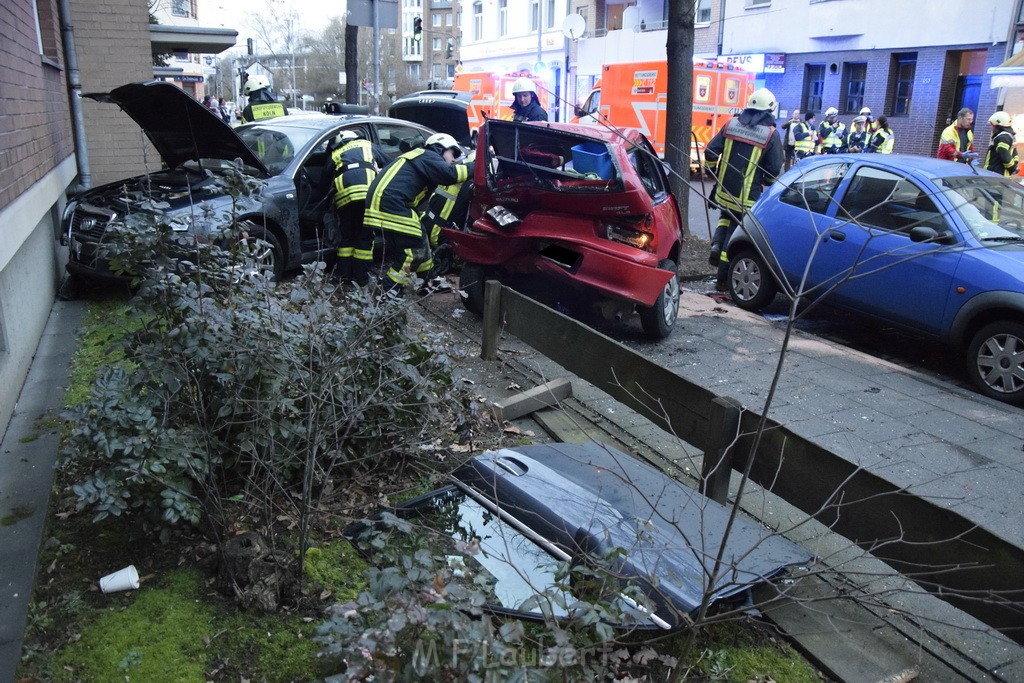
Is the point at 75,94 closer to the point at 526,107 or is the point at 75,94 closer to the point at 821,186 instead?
the point at 526,107

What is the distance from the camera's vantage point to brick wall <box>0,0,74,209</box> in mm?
5340

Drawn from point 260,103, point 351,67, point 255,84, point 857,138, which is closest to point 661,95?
point 857,138

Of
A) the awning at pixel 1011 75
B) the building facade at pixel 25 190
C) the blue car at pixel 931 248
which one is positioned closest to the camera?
the building facade at pixel 25 190

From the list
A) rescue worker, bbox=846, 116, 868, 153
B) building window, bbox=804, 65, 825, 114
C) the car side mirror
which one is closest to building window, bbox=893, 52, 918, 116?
building window, bbox=804, 65, 825, 114

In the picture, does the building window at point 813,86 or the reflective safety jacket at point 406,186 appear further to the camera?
the building window at point 813,86

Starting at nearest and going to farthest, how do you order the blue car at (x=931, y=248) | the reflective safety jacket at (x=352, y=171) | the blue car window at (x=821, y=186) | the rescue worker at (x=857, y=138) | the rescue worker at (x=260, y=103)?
the blue car at (x=931, y=248) < the reflective safety jacket at (x=352, y=171) < the blue car window at (x=821, y=186) < the rescue worker at (x=260, y=103) < the rescue worker at (x=857, y=138)

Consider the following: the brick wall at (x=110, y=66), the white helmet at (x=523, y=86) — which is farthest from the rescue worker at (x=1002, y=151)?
the brick wall at (x=110, y=66)

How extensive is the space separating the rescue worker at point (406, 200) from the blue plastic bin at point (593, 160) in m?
1.08

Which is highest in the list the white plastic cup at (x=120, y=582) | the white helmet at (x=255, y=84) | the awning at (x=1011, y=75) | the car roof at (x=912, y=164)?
the awning at (x=1011, y=75)

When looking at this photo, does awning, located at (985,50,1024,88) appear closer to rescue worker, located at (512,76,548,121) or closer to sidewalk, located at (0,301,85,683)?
rescue worker, located at (512,76,548,121)

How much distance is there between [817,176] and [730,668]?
6158mm

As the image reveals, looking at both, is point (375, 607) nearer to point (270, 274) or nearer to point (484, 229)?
point (270, 274)

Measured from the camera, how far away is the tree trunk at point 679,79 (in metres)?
10.5

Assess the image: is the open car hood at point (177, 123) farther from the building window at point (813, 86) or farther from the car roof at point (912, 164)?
the building window at point (813, 86)
